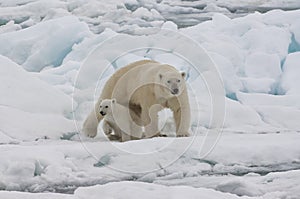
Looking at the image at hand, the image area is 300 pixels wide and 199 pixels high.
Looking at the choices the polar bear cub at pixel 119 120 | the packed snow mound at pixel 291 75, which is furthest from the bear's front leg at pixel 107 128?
the packed snow mound at pixel 291 75

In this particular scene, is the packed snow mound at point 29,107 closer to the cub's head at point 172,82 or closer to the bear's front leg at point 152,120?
the bear's front leg at point 152,120

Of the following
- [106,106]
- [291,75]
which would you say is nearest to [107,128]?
[106,106]

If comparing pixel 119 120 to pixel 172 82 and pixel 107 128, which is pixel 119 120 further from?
pixel 172 82

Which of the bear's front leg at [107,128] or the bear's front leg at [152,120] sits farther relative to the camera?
the bear's front leg at [107,128]

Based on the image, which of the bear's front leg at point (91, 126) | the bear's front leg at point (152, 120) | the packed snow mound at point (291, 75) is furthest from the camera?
the packed snow mound at point (291, 75)

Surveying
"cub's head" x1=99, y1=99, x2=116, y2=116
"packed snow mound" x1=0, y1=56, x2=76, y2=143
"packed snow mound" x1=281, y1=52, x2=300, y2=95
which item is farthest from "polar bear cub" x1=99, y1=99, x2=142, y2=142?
"packed snow mound" x1=281, y1=52, x2=300, y2=95

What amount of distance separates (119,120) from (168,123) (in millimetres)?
494

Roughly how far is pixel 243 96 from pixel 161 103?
172cm

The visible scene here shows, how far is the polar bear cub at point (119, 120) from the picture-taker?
3.81m

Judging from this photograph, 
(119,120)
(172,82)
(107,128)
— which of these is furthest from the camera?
(107,128)

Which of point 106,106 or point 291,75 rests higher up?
point 106,106

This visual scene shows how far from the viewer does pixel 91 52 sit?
646 cm

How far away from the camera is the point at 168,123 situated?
4207 mm

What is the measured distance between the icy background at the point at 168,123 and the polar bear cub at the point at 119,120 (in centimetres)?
13
